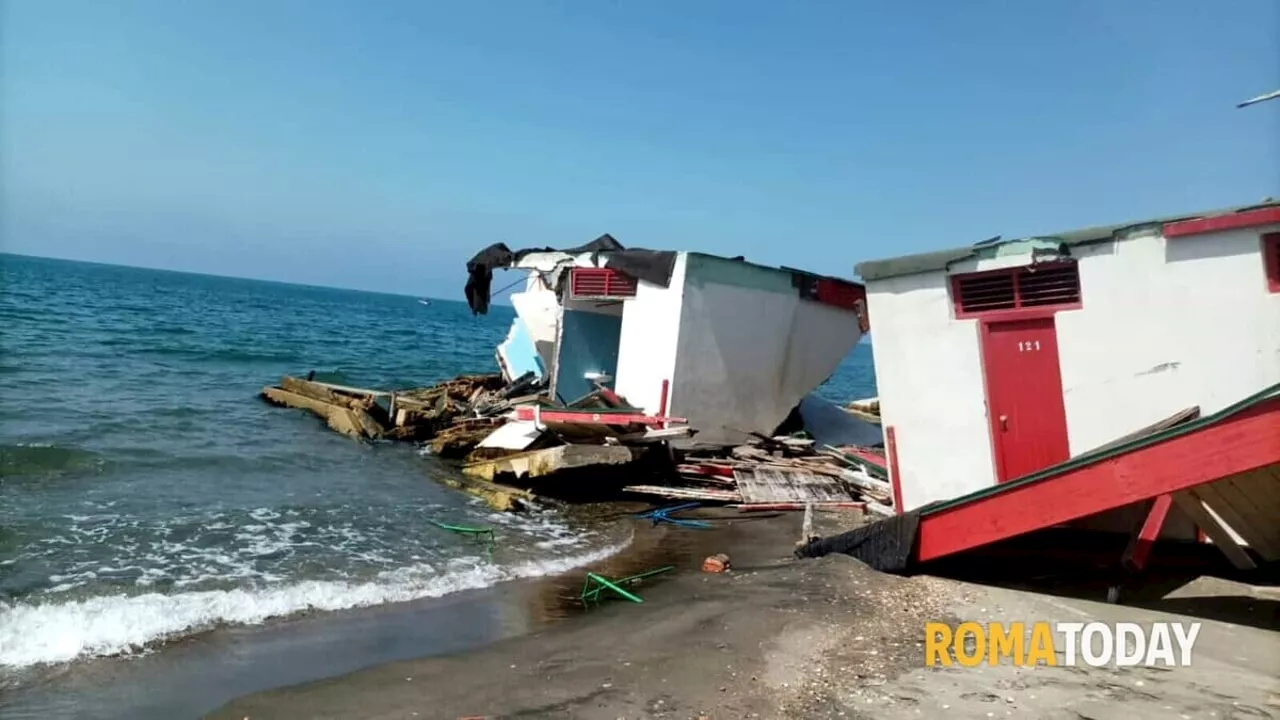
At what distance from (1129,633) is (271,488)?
12.5 metres

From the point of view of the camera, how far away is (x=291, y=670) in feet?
21.7

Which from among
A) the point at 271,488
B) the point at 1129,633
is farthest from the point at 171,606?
the point at 1129,633

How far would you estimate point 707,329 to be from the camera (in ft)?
47.9

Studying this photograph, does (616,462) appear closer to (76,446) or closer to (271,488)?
(271,488)

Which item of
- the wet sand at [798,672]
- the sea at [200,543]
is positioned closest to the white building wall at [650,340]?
the sea at [200,543]

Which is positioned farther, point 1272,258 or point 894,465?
point 894,465

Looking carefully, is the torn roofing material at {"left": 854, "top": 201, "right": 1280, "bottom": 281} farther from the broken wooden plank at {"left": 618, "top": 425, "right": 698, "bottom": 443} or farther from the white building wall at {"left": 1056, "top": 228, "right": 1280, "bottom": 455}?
the broken wooden plank at {"left": 618, "top": 425, "right": 698, "bottom": 443}

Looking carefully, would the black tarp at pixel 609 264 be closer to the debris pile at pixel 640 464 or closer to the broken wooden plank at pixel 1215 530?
the debris pile at pixel 640 464

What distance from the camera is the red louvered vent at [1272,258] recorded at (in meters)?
6.97

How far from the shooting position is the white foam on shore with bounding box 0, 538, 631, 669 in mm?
6805

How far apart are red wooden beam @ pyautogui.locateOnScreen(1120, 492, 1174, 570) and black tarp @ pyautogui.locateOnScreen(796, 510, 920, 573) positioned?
192 cm

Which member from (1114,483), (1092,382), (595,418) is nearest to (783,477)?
(595,418)

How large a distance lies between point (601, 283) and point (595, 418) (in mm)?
3607

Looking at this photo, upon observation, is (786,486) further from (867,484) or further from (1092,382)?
(1092,382)
